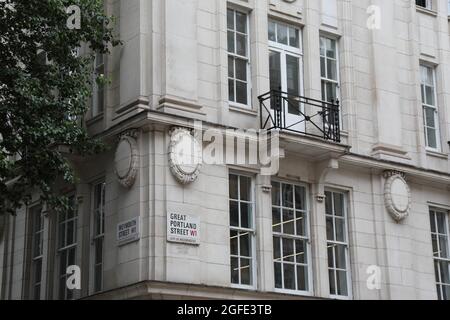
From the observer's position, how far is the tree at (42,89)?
20.3 meters

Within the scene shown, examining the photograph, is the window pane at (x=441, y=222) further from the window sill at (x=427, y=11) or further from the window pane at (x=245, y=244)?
the window pane at (x=245, y=244)

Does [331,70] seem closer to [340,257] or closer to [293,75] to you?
[293,75]

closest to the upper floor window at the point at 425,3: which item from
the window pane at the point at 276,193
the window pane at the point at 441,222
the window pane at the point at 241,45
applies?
the window pane at the point at 441,222

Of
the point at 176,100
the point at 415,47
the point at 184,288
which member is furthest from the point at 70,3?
the point at 415,47

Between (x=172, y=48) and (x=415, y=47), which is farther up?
(x=415, y=47)

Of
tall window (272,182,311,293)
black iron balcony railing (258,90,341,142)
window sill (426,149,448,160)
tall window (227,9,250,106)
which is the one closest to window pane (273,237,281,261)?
tall window (272,182,311,293)

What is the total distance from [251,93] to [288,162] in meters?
2.04

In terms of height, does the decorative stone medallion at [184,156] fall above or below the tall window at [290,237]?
above

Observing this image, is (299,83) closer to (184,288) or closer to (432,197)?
(432,197)

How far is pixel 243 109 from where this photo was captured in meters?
24.2

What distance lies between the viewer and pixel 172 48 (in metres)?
23.0

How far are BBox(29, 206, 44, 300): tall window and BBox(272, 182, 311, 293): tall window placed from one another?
6688 millimetres

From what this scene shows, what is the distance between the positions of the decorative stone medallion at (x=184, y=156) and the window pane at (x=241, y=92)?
256 centimetres

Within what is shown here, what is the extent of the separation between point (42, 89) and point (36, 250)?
7.27m
